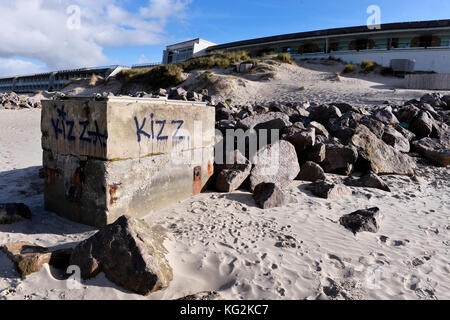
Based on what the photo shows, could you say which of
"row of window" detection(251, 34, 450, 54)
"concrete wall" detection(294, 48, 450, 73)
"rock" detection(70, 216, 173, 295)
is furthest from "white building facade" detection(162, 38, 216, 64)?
"rock" detection(70, 216, 173, 295)

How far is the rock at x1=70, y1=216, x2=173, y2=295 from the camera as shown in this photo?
109 inches

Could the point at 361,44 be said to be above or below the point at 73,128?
above

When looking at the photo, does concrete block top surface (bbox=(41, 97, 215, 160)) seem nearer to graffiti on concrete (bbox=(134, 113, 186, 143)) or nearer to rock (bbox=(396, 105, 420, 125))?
graffiti on concrete (bbox=(134, 113, 186, 143))

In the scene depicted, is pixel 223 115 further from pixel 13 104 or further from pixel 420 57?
pixel 420 57

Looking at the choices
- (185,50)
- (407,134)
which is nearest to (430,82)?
(407,134)

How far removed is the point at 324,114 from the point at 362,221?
17.8ft

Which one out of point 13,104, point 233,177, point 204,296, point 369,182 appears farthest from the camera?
point 13,104

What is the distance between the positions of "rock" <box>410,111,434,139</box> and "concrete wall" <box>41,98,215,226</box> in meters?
6.91

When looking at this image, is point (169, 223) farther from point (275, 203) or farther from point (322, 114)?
point (322, 114)

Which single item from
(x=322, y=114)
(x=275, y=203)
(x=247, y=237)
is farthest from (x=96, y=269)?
(x=322, y=114)

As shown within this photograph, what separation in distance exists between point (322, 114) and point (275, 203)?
17.0 ft

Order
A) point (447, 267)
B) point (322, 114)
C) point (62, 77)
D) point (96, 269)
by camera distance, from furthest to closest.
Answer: point (62, 77) → point (322, 114) → point (447, 267) → point (96, 269)

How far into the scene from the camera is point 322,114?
30.0 ft

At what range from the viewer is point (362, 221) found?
418 centimetres
